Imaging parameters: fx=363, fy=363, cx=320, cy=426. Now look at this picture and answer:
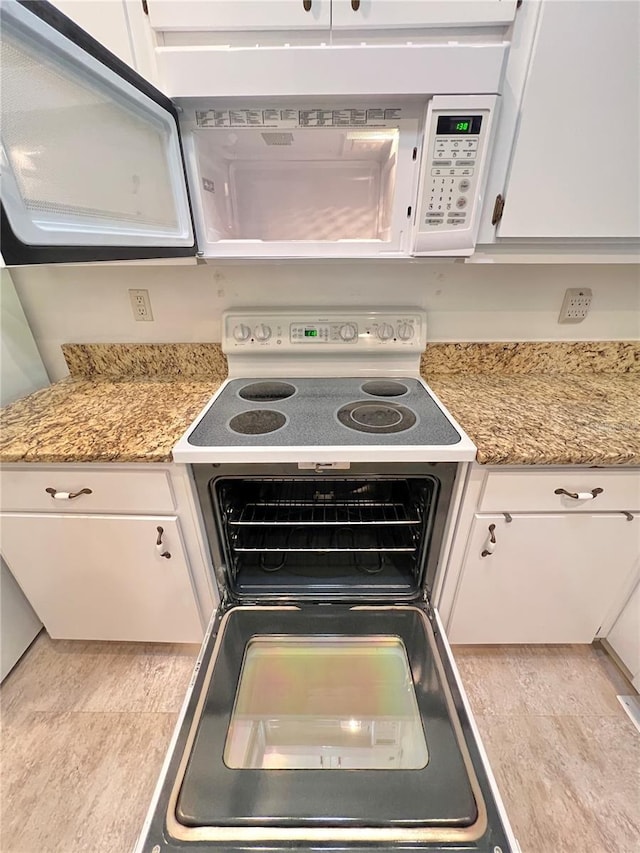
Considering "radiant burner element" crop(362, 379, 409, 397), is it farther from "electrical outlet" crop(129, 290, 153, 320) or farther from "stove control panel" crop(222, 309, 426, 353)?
"electrical outlet" crop(129, 290, 153, 320)

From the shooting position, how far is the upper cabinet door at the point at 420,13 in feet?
2.77

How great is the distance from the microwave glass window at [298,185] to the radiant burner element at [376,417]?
0.52 m

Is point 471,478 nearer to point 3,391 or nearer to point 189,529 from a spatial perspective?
point 189,529

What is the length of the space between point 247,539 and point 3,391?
1.05 meters

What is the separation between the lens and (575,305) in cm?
142

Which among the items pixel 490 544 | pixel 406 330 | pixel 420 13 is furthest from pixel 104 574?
pixel 420 13

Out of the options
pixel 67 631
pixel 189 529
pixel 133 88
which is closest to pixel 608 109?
pixel 133 88

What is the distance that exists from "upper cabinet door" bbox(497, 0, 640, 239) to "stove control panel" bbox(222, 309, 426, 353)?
1.45 feet

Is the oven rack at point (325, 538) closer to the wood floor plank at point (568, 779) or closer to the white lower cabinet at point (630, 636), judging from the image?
the wood floor plank at point (568, 779)

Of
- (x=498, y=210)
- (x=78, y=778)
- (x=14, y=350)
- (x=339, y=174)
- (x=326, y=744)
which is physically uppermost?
(x=339, y=174)

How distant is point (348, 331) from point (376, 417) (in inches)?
16.4

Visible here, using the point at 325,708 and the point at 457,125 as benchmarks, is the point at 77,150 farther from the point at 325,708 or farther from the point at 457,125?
the point at 325,708

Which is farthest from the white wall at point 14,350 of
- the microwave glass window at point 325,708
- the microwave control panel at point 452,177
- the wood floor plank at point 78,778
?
the microwave control panel at point 452,177

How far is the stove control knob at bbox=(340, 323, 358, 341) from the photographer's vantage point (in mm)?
1378
